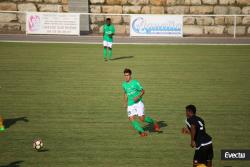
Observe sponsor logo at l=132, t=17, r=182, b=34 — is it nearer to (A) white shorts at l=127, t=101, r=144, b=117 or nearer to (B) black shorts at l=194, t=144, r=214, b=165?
(A) white shorts at l=127, t=101, r=144, b=117

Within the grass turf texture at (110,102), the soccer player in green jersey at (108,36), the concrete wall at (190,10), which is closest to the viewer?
the grass turf texture at (110,102)

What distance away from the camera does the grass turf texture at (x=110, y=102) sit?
12.0 meters

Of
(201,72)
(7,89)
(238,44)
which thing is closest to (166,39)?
(238,44)

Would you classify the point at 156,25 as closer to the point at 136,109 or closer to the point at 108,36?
the point at 108,36

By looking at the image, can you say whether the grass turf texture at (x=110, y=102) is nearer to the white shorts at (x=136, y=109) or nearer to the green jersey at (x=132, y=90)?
the white shorts at (x=136, y=109)

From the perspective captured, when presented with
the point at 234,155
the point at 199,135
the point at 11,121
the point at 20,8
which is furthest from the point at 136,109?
the point at 20,8

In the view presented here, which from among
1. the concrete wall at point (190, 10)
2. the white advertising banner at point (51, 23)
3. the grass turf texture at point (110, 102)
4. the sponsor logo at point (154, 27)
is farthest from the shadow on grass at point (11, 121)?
the concrete wall at point (190, 10)

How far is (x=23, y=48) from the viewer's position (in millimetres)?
29688

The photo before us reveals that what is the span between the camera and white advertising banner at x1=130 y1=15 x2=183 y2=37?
35156 mm

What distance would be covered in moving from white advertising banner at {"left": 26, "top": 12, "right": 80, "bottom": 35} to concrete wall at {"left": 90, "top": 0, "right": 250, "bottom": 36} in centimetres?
438

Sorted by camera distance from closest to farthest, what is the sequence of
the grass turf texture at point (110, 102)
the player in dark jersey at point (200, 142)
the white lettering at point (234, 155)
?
1. the player in dark jersey at point (200, 142)
2. the white lettering at point (234, 155)
3. the grass turf texture at point (110, 102)

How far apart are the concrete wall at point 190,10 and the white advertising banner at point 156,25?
3561 millimetres

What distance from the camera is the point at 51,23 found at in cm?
3569

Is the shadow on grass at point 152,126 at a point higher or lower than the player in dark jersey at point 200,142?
lower
